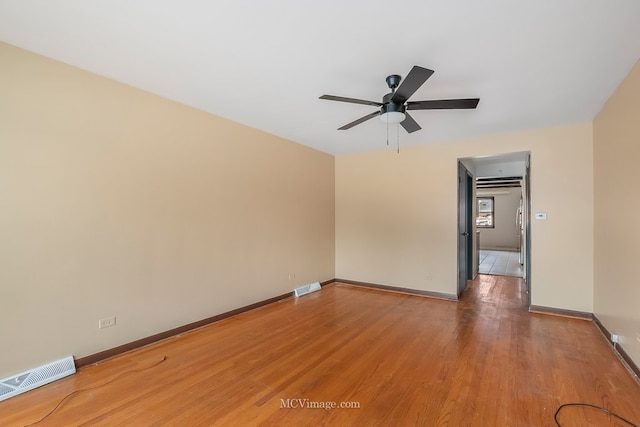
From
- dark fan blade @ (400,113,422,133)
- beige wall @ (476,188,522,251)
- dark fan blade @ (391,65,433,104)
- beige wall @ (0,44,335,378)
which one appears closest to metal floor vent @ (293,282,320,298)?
beige wall @ (0,44,335,378)

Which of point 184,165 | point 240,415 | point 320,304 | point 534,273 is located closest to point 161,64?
point 184,165

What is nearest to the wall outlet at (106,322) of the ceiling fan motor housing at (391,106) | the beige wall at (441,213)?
the ceiling fan motor housing at (391,106)

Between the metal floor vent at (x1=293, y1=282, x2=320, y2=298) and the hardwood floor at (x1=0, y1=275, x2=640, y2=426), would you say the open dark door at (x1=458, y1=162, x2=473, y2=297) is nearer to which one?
the hardwood floor at (x1=0, y1=275, x2=640, y2=426)

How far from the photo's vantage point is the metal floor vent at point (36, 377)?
2.09 metres

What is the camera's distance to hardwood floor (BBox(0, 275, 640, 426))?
1895 millimetres

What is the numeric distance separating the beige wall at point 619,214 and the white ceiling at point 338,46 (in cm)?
29

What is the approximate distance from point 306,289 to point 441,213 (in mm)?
2697

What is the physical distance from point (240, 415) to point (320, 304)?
8.37 feet

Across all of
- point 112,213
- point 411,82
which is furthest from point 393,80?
point 112,213

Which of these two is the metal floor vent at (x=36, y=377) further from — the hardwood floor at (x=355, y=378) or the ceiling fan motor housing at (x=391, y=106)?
the ceiling fan motor housing at (x=391, y=106)

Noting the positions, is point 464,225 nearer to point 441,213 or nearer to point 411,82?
point 441,213

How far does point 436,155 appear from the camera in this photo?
480 cm

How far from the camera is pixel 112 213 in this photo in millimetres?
2713

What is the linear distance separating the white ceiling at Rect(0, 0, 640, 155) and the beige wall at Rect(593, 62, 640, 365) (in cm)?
29
